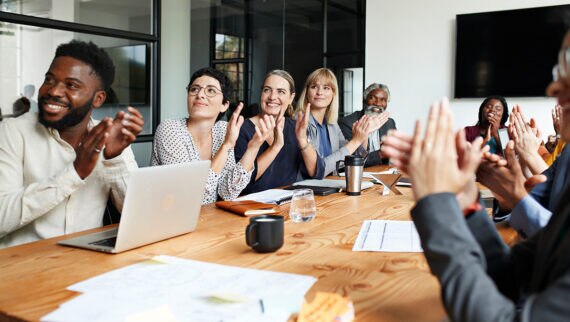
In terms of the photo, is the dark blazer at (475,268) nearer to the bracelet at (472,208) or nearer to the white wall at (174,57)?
the bracelet at (472,208)

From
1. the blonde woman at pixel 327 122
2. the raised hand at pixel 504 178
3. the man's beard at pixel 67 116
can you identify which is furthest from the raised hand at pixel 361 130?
the raised hand at pixel 504 178

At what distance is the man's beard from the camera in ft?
5.71

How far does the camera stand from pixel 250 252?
1263 mm

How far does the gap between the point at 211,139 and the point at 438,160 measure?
1.91 m

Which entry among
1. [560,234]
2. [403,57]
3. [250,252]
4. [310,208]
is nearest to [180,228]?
[250,252]

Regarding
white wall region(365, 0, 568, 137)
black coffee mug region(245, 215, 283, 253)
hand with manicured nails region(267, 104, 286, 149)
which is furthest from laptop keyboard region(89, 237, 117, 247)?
white wall region(365, 0, 568, 137)

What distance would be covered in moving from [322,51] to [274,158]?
3745 millimetres

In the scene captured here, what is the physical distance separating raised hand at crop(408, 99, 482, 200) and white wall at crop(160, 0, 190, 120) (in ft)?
13.1

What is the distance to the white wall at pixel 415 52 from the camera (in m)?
5.55

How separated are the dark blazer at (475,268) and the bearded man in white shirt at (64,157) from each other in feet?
3.46

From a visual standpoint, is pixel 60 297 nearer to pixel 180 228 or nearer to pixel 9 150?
pixel 180 228

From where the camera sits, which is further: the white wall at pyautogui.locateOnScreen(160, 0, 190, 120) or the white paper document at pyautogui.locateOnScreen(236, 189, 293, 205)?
the white wall at pyautogui.locateOnScreen(160, 0, 190, 120)

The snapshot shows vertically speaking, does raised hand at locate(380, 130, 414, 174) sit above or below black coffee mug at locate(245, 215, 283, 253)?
above

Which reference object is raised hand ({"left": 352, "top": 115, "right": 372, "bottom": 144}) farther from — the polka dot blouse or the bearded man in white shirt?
the bearded man in white shirt
